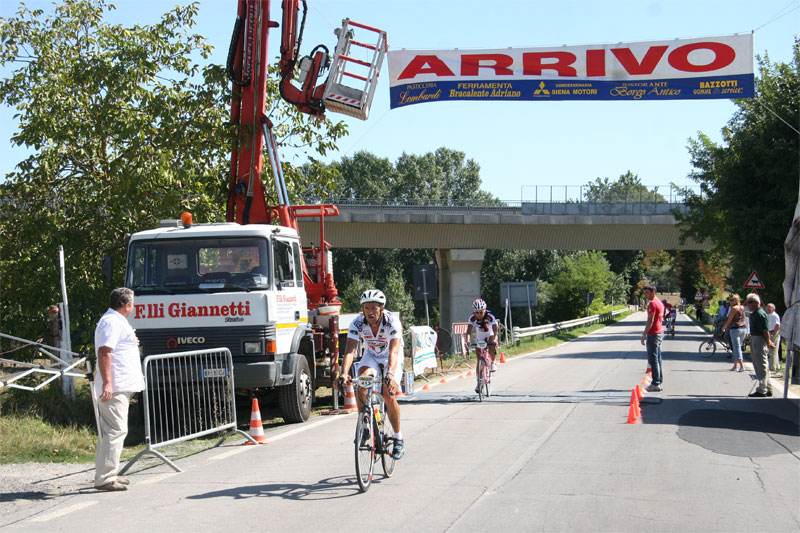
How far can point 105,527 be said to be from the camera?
19.6 ft

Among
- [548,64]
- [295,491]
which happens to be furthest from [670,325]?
[295,491]

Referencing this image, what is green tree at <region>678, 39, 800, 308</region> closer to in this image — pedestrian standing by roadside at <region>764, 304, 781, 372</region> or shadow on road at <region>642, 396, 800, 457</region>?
pedestrian standing by roadside at <region>764, 304, 781, 372</region>

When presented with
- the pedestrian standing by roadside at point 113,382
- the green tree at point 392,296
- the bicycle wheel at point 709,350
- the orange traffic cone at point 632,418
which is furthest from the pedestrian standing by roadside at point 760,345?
the green tree at point 392,296

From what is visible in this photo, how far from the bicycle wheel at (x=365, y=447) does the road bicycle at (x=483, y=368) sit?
663 centimetres

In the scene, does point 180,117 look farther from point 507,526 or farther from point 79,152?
point 507,526

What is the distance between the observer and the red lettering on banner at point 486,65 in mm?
15906

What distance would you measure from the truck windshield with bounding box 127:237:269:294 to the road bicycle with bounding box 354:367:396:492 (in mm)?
4191

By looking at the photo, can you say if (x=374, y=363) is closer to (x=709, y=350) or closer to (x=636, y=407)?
(x=636, y=407)

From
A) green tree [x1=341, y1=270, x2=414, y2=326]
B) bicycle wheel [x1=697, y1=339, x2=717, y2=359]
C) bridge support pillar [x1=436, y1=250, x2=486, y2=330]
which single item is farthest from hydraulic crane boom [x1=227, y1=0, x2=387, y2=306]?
green tree [x1=341, y1=270, x2=414, y2=326]

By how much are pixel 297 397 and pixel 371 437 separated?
4.66m

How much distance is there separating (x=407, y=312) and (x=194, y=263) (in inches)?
2344

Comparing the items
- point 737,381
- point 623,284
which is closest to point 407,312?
point 623,284

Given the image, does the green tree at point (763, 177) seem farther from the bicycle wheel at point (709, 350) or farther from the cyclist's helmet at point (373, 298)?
the cyclist's helmet at point (373, 298)

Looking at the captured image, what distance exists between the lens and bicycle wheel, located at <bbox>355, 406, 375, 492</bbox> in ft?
22.5
